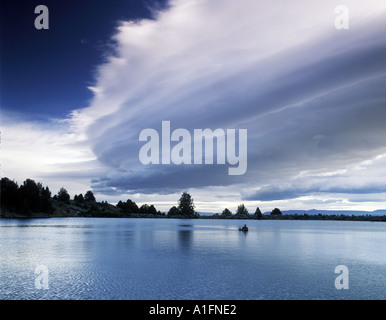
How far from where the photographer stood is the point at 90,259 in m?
65.5

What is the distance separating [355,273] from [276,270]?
1438cm

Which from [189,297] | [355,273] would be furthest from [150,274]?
[355,273]

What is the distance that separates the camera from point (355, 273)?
56.8 meters

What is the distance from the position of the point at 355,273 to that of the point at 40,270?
55169 millimetres

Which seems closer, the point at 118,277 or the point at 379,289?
the point at 379,289
